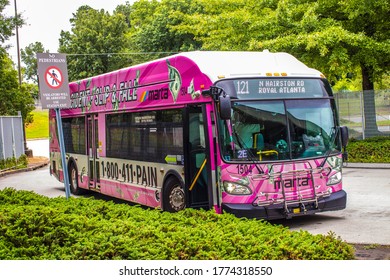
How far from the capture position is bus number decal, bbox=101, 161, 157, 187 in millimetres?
14031

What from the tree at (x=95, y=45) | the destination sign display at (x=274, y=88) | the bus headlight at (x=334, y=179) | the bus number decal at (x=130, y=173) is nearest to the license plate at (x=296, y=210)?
the bus headlight at (x=334, y=179)

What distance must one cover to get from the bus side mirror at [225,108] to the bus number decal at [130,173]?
3.36 meters

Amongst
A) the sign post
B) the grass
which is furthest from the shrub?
the grass

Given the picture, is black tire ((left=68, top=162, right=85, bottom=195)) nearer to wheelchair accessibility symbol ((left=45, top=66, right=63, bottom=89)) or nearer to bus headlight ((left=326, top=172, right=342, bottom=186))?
wheelchair accessibility symbol ((left=45, top=66, right=63, bottom=89))

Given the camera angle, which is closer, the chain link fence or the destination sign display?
the destination sign display

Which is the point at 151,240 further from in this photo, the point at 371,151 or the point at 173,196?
the point at 371,151

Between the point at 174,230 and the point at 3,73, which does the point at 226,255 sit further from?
the point at 3,73

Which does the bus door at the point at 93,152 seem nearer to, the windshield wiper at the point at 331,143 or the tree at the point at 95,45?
the windshield wiper at the point at 331,143

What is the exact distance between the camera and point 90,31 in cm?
5819

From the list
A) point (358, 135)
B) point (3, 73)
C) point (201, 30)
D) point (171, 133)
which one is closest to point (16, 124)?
point (3, 73)

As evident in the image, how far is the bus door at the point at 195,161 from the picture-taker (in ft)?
39.8

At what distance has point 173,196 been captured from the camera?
13.1m

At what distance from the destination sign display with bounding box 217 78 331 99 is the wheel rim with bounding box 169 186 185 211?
234 cm

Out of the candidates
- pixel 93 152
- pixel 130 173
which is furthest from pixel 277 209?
pixel 93 152
